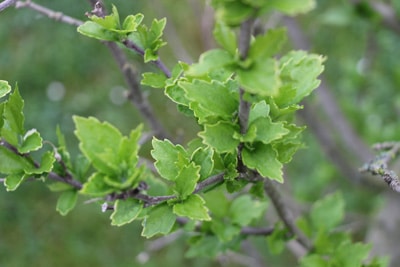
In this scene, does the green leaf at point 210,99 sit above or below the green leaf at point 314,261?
above

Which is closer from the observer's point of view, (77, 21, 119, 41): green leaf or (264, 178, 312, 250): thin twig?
(77, 21, 119, 41): green leaf

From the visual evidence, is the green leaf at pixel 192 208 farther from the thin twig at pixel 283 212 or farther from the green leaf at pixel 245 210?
the green leaf at pixel 245 210

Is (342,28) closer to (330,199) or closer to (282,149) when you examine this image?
(330,199)

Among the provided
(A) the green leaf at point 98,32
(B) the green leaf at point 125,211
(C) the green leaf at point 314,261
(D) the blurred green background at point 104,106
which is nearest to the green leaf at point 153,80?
(A) the green leaf at point 98,32

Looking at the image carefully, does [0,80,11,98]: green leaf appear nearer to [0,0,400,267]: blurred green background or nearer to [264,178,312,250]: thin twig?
[264,178,312,250]: thin twig

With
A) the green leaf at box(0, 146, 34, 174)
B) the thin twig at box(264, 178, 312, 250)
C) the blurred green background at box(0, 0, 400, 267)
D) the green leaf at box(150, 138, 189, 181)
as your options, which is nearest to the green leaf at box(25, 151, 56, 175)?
the green leaf at box(0, 146, 34, 174)

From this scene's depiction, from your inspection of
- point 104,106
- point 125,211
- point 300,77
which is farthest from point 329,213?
point 104,106

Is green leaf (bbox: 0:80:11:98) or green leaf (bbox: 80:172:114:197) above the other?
green leaf (bbox: 0:80:11:98)
